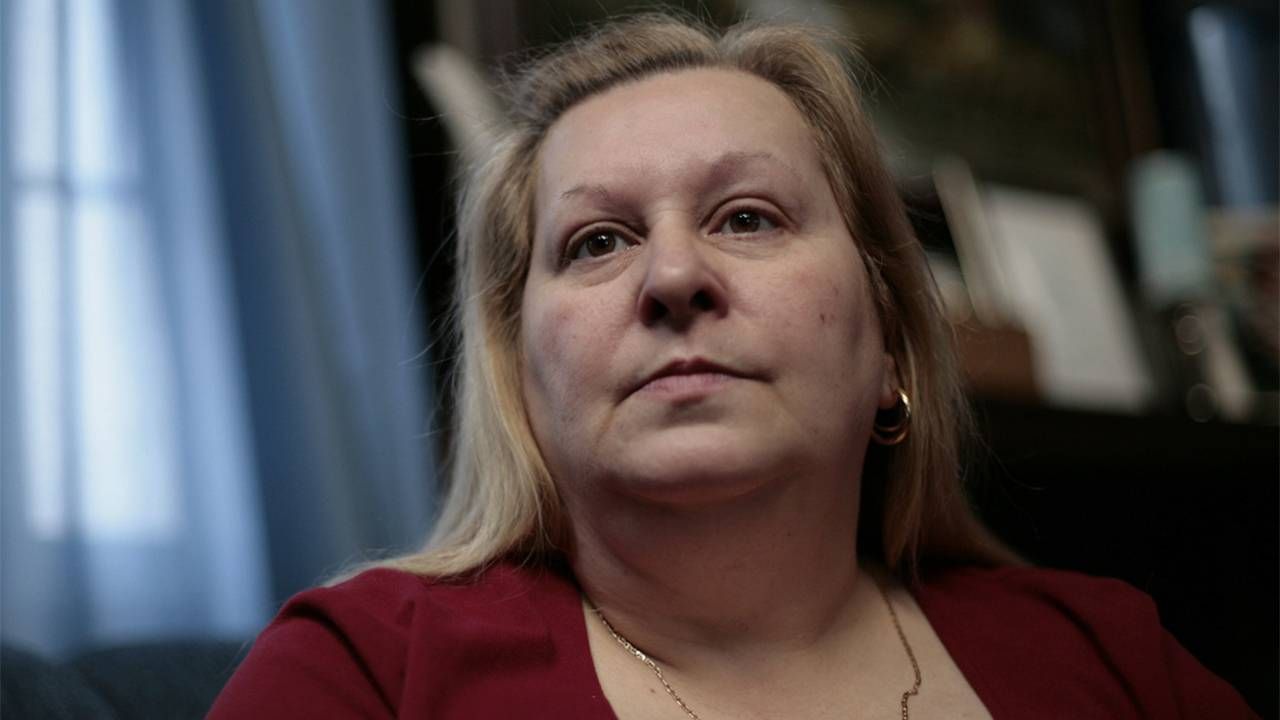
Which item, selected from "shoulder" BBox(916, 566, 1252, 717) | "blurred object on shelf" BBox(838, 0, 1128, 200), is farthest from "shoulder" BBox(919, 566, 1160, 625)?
"blurred object on shelf" BBox(838, 0, 1128, 200)

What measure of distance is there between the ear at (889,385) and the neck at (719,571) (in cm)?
11

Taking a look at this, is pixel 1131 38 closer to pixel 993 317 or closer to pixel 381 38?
pixel 993 317

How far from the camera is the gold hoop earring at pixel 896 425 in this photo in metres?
1.23

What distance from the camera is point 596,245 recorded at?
112cm

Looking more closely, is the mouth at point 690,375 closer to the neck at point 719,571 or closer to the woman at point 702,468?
the woman at point 702,468

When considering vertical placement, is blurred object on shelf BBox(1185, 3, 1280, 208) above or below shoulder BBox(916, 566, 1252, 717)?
above

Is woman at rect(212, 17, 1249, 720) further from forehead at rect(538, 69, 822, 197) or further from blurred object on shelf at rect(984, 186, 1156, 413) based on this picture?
blurred object on shelf at rect(984, 186, 1156, 413)

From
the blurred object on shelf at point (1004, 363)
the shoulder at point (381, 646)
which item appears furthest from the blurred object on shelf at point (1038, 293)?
the shoulder at point (381, 646)

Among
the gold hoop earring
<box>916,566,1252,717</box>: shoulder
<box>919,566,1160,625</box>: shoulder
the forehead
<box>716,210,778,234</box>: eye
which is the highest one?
the forehead

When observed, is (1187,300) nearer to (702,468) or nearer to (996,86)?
(996,86)

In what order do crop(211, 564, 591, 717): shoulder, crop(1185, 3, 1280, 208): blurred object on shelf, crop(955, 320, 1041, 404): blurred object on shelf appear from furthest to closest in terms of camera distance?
crop(1185, 3, 1280, 208): blurred object on shelf
crop(955, 320, 1041, 404): blurred object on shelf
crop(211, 564, 591, 717): shoulder

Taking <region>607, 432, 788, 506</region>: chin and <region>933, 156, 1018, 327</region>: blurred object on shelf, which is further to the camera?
<region>933, 156, 1018, 327</region>: blurred object on shelf

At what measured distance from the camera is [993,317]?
7.75 ft

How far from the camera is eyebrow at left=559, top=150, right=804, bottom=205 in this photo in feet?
3.56
